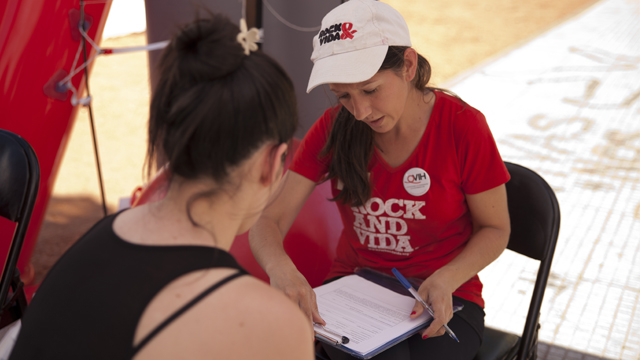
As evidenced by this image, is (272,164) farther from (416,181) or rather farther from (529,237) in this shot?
(529,237)

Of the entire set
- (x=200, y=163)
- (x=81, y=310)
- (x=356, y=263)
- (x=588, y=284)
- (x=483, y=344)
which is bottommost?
(x=588, y=284)

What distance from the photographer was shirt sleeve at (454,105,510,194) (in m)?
1.50

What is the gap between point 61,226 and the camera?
350 centimetres

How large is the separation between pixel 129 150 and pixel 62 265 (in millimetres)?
3834

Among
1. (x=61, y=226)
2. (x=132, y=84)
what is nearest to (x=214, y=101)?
(x=61, y=226)

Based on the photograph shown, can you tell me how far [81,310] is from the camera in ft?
2.75

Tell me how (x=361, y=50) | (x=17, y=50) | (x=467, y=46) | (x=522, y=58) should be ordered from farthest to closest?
(x=467, y=46)
(x=522, y=58)
(x=17, y=50)
(x=361, y=50)

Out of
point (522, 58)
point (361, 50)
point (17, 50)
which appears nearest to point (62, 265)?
point (361, 50)

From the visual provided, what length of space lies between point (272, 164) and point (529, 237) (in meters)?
1.04

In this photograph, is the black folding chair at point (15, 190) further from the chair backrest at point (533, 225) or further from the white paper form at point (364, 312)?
the chair backrest at point (533, 225)

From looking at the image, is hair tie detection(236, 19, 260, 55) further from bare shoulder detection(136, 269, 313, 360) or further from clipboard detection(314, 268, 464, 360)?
clipboard detection(314, 268, 464, 360)

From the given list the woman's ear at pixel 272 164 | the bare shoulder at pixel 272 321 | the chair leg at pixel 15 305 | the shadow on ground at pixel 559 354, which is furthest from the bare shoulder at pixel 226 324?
the shadow on ground at pixel 559 354

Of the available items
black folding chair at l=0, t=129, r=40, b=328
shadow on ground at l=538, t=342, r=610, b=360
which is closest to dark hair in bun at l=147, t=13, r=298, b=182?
black folding chair at l=0, t=129, r=40, b=328

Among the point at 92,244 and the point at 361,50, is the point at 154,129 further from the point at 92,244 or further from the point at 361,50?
the point at 361,50
